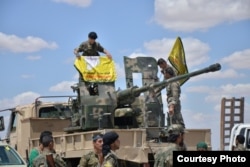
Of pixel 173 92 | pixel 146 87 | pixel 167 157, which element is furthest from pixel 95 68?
pixel 167 157

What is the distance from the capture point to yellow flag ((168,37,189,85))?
49.0 ft

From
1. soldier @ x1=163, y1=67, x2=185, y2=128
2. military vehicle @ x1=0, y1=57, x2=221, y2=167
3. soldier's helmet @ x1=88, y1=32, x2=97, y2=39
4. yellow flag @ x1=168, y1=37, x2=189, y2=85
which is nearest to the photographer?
military vehicle @ x1=0, y1=57, x2=221, y2=167

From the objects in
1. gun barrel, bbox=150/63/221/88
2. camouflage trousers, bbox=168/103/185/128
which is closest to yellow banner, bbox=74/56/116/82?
gun barrel, bbox=150/63/221/88

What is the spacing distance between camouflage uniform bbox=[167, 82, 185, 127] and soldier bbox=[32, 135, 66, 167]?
4.30 m

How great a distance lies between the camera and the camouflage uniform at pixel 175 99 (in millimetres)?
13352

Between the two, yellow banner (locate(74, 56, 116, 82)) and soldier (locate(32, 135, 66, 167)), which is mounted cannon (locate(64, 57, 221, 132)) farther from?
soldier (locate(32, 135, 66, 167))

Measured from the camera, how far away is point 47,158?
30.2ft

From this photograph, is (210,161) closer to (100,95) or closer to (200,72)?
(200,72)

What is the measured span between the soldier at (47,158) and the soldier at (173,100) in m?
4.25

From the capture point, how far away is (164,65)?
542 inches

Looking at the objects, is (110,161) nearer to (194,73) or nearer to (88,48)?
(194,73)

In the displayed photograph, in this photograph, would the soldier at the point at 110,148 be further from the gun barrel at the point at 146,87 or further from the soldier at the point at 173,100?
the gun barrel at the point at 146,87

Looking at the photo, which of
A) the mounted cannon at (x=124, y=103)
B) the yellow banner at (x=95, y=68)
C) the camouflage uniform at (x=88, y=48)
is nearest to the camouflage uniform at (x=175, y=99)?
the mounted cannon at (x=124, y=103)

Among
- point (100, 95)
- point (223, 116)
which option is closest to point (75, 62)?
point (100, 95)
